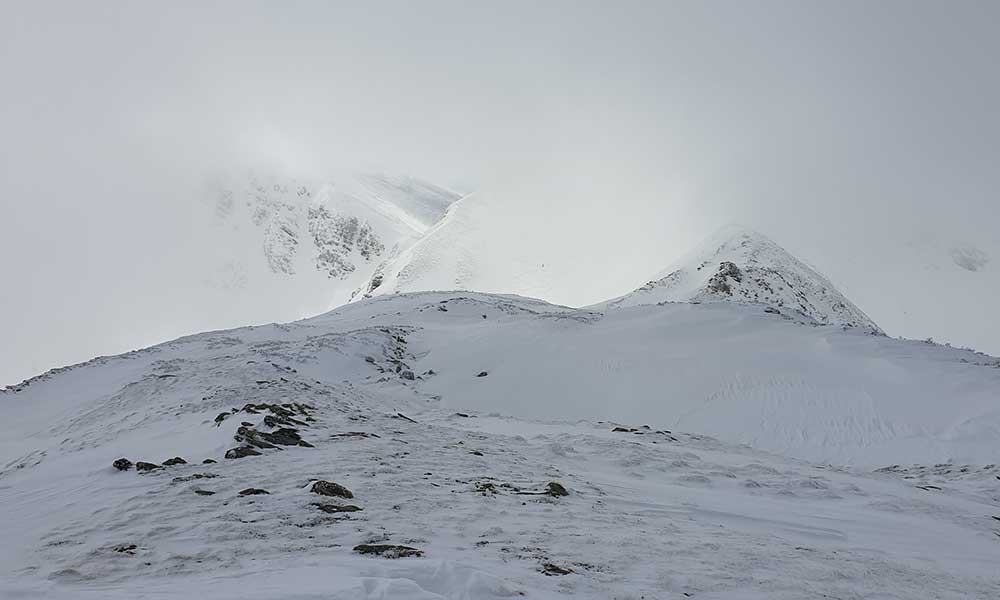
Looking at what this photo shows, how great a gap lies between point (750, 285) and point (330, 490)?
44.2 m

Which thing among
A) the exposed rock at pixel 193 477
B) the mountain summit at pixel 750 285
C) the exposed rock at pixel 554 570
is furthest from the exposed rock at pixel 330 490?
the mountain summit at pixel 750 285

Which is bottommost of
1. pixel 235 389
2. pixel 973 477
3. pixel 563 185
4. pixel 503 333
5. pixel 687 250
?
pixel 973 477

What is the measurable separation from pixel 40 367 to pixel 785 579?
11459 cm

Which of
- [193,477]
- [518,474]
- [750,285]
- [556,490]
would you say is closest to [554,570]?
[556,490]

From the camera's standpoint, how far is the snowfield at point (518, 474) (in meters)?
5.40

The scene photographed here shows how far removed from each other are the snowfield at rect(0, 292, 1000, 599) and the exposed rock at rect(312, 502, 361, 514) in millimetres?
45

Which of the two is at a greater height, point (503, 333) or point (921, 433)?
point (503, 333)

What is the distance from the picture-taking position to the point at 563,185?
92750 millimetres

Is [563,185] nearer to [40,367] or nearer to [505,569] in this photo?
[40,367]

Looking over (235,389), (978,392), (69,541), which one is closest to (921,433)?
(978,392)

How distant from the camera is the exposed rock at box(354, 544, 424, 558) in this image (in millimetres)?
5340

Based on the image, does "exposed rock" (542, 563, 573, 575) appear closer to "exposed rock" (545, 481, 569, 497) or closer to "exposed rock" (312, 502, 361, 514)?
"exposed rock" (312, 502, 361, 514)

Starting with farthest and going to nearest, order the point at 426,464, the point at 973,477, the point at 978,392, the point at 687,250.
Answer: the point at 687,250 → the point at 978,392 → the point at 973,477 → the point at 426,464

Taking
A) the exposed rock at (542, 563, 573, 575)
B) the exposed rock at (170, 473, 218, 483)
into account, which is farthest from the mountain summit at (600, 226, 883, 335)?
the exposed rock at (542, 563, 573, 575)
